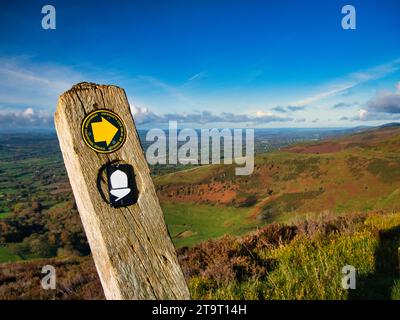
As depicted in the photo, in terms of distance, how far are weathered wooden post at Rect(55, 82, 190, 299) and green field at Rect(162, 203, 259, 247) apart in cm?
1384

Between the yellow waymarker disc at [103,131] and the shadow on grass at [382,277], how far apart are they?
10.9 ft

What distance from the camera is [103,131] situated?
219 centimetres

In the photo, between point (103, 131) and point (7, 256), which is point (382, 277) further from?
point (7, 256)

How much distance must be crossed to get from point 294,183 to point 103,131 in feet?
84.0

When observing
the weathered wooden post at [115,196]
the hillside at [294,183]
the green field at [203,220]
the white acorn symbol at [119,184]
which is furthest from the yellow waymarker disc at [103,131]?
the hillside at [294,183]

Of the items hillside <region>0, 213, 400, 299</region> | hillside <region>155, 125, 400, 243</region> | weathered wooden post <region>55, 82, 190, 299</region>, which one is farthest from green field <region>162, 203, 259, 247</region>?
weathered wooden post <region>55, 82, 190, 299</region>

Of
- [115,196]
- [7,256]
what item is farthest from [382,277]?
[7,256]

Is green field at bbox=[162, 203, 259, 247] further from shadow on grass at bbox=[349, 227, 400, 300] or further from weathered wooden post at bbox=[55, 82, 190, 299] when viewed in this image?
weathered wooden post at bbox=[55, 82, 190, 299]

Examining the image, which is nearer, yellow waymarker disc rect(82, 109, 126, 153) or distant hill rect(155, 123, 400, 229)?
yellow waymarker disc rect(82, 109, 126, 153)

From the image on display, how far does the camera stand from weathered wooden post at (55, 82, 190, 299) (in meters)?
2.12

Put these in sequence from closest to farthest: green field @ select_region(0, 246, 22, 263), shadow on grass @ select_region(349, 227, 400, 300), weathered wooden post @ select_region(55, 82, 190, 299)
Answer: weathered wooden post @ select_region(55, 82, 190, 299)
shadow on grass @ select_region(349, 227, 400, 300)
green field @ select_region(0, 246, 22, 263)
